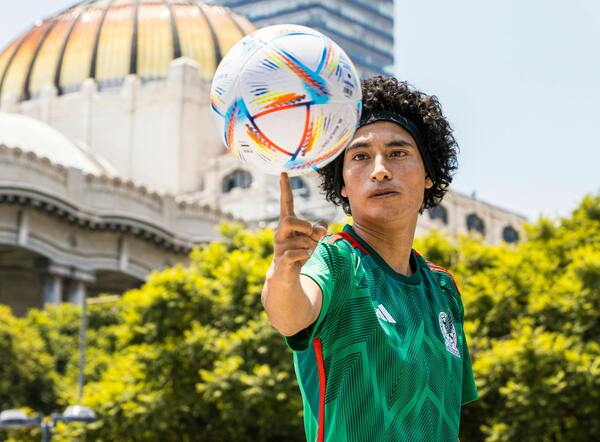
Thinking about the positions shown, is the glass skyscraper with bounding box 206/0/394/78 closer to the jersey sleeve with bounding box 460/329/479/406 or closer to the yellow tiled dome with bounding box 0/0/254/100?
the yellow tiled dome with bounding box 0/0/254/100

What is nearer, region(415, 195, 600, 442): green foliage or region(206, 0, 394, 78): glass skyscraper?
region(415, 195, 600, 442): green foliage

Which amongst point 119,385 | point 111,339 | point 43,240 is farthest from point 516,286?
point 43,240

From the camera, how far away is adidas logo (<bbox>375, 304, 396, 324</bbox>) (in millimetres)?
4898

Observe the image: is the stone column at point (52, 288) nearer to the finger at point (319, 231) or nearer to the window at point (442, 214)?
the window at point (442, 214)

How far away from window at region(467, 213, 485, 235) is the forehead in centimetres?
8192

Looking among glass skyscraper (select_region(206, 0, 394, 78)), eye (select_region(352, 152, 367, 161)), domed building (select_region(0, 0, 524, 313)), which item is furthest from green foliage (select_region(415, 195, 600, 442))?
glass skyscraper (select_region(206, 0, 394, 78))

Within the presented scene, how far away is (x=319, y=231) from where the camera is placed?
15.7 feet

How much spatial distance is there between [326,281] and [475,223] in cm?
8334

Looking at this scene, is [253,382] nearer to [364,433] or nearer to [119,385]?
[119,385]

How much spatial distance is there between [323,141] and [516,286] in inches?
869

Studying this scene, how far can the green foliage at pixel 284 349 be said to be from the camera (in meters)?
22.5

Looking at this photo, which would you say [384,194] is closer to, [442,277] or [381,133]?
[381,133]

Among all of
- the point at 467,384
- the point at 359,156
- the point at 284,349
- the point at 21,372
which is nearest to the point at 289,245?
the point at 359,156

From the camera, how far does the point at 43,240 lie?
57.5 m
